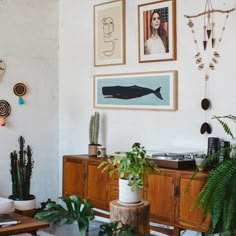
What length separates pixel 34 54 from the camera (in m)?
5.69

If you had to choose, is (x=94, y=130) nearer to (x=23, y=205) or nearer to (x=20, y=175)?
(x=20, y=175)

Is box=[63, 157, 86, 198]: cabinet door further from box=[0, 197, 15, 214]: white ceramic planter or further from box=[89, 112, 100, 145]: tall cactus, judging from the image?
box=[0, 197, 15, 214]: white ceramic planter

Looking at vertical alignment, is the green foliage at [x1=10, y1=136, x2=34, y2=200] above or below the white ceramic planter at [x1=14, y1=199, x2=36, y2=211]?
above

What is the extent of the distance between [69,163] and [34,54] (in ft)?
4.76

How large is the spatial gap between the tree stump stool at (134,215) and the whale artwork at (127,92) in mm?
1614

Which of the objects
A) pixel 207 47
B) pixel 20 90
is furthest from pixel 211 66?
pixel 20 90

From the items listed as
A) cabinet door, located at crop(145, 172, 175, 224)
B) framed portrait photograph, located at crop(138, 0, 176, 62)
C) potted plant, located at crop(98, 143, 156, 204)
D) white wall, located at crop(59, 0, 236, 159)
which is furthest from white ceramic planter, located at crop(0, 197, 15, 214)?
framed portrait photograph, located at crop(138, 0, 176, 62)

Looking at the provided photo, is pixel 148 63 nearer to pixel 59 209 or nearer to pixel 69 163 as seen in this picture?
pixel 69 163

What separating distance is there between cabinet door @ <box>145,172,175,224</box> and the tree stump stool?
2.43 ft

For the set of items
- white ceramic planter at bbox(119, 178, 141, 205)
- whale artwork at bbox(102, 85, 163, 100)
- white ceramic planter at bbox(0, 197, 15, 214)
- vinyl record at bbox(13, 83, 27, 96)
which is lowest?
white ceramic planter at bbox(0, 197, 15, 214)

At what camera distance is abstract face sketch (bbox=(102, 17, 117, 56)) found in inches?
204

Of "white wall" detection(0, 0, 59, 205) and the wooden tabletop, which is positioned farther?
"white wall" detection(0, 0, 59, 205)

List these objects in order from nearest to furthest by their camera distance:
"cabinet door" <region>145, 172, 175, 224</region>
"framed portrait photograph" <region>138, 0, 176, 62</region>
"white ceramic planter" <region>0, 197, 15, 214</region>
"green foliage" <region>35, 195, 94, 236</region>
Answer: "green foliage" <region>35, 195, 94, 236</region> < "cabinet door" <region>145, 172, 175, 224</region> < "white ceramic planter" <region>0, 197, 15, 214</region> < "framed portrait photograph" <region>138, 0, 176, 62</region>

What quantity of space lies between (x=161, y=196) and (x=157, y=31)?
160 cm
